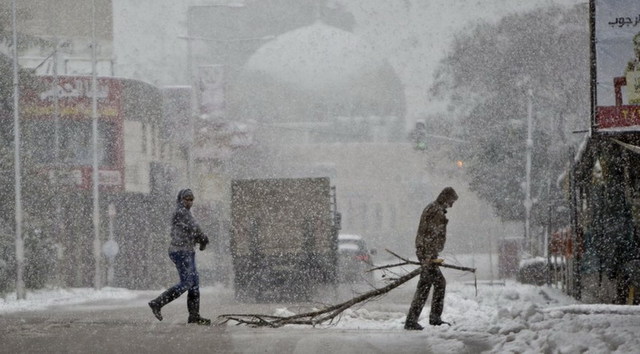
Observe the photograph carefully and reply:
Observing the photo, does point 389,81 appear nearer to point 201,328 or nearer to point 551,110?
point 551,110

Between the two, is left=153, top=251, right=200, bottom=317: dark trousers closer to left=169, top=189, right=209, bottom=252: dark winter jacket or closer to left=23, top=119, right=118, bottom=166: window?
left=169, top=189, right=209, bottom=252: dark winter jacket

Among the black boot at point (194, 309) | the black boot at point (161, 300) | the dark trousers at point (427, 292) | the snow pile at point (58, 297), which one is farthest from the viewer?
the snow pile at point (58, 297)

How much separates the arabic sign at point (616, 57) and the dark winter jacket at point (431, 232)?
432 cm

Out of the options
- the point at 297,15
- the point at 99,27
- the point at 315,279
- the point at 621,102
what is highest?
the point at 297,15

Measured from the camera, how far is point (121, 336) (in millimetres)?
11508

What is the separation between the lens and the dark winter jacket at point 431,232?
12930 mm

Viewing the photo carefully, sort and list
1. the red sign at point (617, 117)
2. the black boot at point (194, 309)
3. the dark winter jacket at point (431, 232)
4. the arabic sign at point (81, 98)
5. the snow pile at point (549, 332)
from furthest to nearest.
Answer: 1. the arabic sign at point (81, 98)
2. the red sign at point (617, 117)
3. the black boot at point (194, 309)
4. the dark winter jacket at point (431, 232)
5. the snow pile at point (549, 332)

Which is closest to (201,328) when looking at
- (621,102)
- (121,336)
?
(121,336)

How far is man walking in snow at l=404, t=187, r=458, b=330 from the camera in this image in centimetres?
1294

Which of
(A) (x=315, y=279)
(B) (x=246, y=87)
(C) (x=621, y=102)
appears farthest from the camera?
(B) (x=246, y=87)

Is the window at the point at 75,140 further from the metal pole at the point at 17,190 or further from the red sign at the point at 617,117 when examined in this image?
the red sign at the point at 617,117

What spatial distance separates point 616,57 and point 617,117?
0.79 m

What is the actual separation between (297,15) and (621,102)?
298 ft

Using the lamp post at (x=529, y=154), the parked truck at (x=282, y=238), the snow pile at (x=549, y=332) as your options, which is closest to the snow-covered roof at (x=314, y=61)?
the lamp post at (x=529, y=154)
